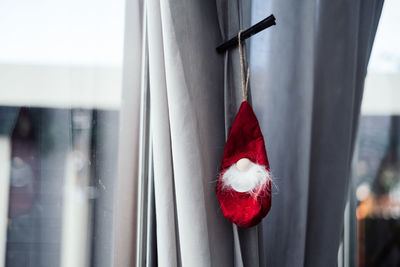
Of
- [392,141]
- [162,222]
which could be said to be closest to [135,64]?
[162,222]

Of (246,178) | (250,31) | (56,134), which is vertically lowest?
(246,178)

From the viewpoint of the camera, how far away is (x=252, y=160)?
2.11ft

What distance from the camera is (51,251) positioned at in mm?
778

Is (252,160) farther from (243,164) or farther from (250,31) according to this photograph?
(250,31)

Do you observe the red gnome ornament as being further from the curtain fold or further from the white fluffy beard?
the curtain fold

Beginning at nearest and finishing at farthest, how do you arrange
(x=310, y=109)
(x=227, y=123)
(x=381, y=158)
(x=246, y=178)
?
(x=246, y=178)
(x=227, y=123)
(x=310, y=109)
(x=381, y=158)

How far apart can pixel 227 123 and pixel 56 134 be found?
1.51ft

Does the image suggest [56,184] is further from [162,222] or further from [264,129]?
[264,129]

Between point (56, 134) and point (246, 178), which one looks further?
point (56, 134)

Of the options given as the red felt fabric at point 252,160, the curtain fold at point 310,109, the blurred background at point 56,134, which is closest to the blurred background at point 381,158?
the curtain fold at point 310,109

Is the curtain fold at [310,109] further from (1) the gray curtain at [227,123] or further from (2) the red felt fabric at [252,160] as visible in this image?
(2) the red felt fabric at [252,160]

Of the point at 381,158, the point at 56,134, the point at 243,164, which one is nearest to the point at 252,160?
the point at 243,164

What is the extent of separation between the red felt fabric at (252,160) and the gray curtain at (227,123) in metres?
0.06

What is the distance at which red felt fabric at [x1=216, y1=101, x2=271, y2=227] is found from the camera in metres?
0.60
